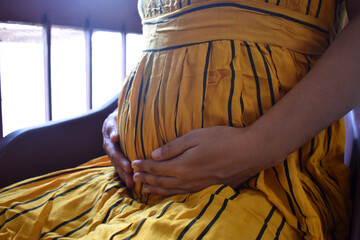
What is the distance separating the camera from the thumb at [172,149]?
0.54 metres

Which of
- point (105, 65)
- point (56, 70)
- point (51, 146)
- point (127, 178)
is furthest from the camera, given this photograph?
point (105, 65)

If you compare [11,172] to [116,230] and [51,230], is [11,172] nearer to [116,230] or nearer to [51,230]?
Result: [51,230]

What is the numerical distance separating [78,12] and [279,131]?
104cm

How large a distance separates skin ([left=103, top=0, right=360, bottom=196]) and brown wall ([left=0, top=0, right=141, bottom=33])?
855 mm

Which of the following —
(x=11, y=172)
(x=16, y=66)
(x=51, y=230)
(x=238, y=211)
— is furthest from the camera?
(x=16, y=66)

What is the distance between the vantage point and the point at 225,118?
54 centimetres

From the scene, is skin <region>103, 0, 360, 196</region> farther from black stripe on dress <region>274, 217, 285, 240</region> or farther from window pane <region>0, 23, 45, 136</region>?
window pane <region>0, 23, 45, 136</region>

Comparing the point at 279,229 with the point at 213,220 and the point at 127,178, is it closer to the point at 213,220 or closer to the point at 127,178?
the point at 213,220

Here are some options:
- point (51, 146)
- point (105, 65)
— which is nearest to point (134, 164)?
point (51, 146)

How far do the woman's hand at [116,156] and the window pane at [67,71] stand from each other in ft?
1.93

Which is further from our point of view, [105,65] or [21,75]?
[105,65]

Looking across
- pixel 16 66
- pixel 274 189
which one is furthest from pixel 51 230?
pixel 16 66

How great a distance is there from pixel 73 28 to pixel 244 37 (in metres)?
0.96

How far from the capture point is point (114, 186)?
685 mm
